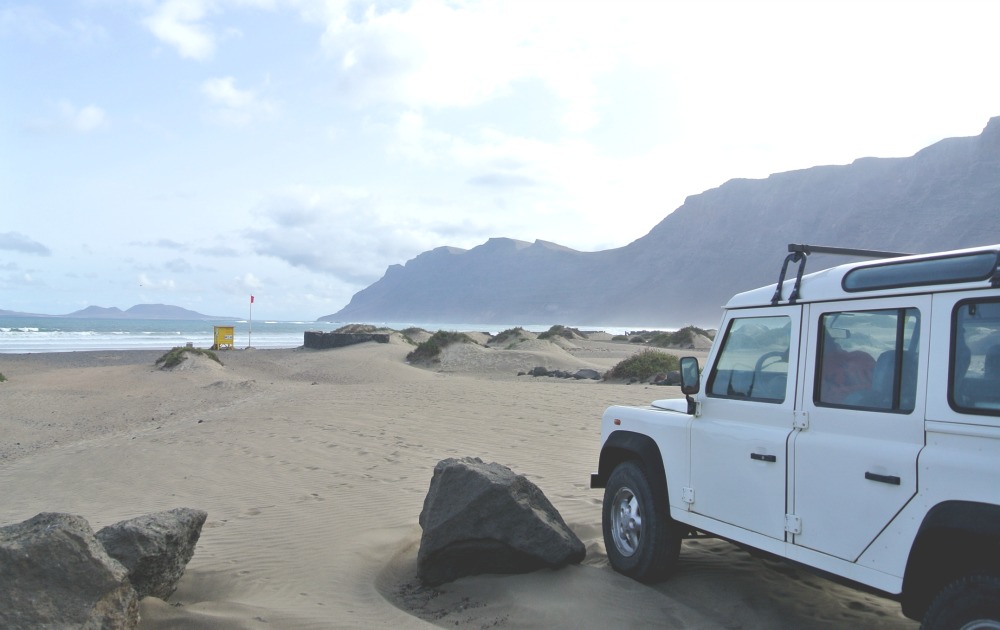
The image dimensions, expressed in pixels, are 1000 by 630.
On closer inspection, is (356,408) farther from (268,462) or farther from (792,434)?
(792,434)

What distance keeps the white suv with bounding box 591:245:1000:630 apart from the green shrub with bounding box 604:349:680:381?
19.4m

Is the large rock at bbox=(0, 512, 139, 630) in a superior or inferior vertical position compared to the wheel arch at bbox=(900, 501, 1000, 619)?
inferior

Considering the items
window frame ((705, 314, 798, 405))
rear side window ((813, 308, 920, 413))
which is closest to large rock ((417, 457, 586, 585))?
window frame ((705, 314, 798, 405))

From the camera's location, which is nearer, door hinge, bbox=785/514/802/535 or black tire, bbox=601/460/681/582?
door hinge, bbox=785/514/802/535

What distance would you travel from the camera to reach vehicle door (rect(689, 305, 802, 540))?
4539mm

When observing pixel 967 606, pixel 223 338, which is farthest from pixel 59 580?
pixel 223 338

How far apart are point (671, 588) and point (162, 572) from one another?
369cm

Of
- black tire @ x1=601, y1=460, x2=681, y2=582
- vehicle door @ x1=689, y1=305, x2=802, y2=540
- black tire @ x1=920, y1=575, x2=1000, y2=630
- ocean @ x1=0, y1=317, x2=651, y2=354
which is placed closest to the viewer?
black tire @ x1=920, y1=575, x2=1000, y2=630

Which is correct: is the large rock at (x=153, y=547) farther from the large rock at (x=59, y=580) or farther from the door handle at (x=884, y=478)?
the door handle at (x=884, y=478)

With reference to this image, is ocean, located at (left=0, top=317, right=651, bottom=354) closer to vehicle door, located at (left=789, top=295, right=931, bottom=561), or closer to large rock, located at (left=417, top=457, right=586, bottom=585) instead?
large rock, located at (left=417, top=457, right=586, bottom=585)

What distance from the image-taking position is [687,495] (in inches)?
206

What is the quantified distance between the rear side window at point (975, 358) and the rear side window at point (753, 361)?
3.65 ft

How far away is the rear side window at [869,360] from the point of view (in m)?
3.91

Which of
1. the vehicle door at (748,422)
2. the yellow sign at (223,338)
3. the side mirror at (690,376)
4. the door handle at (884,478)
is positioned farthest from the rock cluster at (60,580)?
the yellow sign at (223,338)
